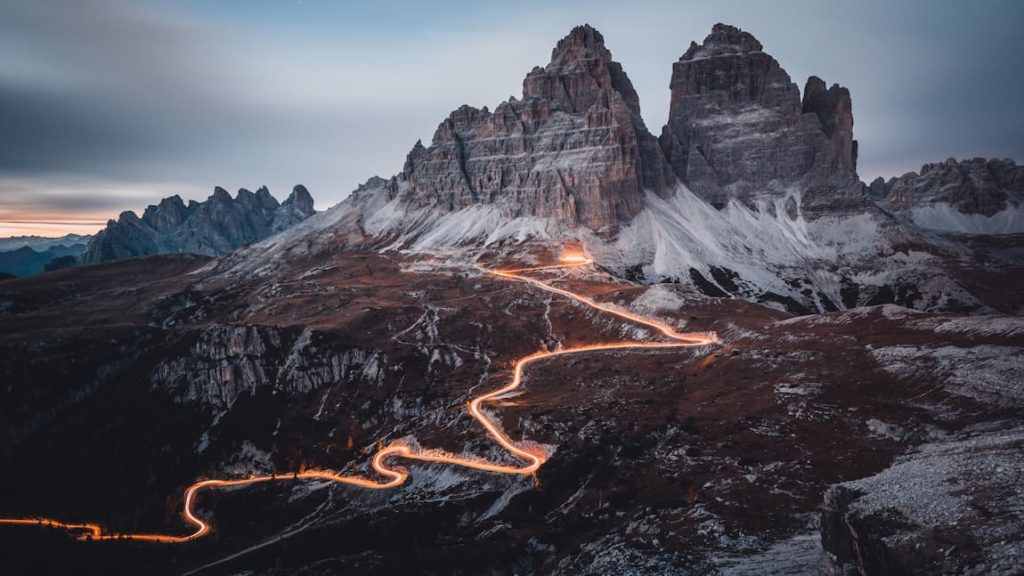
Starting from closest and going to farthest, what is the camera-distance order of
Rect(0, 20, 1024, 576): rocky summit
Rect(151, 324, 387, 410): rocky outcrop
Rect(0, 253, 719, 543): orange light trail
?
Rect(0, 20, 1024, 576): rocky summit, Rect(0, 253, 719, 543): orange light trail, Rect(151, 324, 387, 410): rocky outcrop

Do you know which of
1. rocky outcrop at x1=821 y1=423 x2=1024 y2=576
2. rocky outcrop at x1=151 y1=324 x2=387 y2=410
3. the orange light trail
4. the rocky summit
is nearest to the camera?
rocky outcrop at x1=821 y1=423 x2=1024 y2=576

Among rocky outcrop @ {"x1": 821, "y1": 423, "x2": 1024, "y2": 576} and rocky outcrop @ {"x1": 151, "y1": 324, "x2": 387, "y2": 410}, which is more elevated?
rocky outcrop @ {"x1": 821, "y1": 423, "x2": 1024, "y2": 576}

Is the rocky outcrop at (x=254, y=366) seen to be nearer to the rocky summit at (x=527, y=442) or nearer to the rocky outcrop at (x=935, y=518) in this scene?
the rocky summit at (x=527, y=442)

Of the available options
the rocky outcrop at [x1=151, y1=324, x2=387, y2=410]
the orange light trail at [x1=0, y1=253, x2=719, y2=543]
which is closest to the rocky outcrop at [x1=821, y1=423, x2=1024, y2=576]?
the orange light trail at [x1=0, y1=253, x2=719, y2=543]

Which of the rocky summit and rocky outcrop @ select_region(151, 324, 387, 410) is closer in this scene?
the rocky summit

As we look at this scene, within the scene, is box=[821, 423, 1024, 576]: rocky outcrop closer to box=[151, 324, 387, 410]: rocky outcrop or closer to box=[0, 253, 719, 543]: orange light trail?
box=[0, 253, 719, 543]: orange light trail

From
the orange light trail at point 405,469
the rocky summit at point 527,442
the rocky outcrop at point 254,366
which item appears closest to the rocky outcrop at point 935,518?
the rocky summit at point 527,442

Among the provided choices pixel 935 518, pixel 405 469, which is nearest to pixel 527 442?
pixel 405 469

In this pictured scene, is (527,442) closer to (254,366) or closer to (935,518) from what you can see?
(935,518)

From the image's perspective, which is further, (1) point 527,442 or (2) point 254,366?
(2) point 254,366

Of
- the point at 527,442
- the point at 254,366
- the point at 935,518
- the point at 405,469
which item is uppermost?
the point at 935,518

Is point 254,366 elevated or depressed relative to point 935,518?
depressed

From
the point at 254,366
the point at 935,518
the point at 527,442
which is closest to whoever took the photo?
the point at 935,518

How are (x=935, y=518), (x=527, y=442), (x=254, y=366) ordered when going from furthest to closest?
(x=254, y=366) < (x=527, y=442) < (x=935, y=518)
